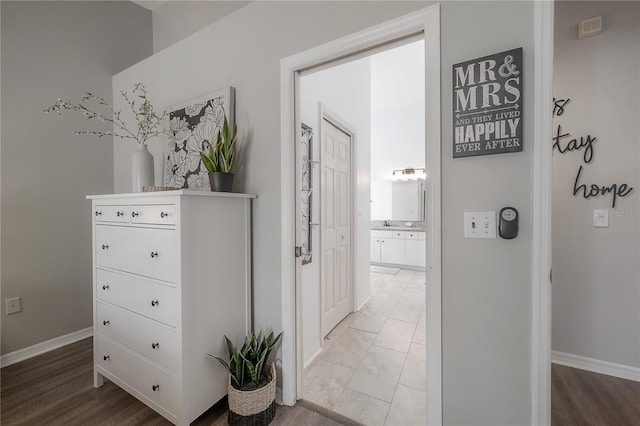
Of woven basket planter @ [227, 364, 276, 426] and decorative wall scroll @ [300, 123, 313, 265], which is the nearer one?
woven basket planter @ [227, 364, 276, 426]

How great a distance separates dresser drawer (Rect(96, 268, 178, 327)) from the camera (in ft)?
4.45

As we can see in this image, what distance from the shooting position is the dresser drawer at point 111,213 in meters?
1.56

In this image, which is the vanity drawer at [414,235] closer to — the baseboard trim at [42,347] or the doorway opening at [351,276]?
the doorway opening at [351,276]

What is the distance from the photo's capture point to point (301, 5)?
157cm

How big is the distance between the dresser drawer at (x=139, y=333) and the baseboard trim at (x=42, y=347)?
3.21ft

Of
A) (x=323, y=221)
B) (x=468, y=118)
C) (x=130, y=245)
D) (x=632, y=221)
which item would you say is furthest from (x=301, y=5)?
(x=632, y=221)

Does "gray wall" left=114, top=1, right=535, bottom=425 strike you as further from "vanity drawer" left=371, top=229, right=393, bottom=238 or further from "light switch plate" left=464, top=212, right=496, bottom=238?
"vanity drawer" left=371, top=229, right=393, bottom=238

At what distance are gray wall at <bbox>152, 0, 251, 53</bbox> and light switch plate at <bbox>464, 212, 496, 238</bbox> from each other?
7.82 ft

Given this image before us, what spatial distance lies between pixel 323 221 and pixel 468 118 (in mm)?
1507

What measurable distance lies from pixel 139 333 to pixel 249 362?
0.66 meters

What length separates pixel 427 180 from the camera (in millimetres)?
1234

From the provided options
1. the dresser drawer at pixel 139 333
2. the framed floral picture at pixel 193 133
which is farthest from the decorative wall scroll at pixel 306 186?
the dresser drawer at pixel 139 333

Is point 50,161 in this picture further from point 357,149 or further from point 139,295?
point 357,149

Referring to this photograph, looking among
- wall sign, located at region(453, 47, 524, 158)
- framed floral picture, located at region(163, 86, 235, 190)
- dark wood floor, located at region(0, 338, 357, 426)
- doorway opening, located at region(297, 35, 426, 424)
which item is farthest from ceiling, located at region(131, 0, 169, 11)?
dark wood floor, located at region(0, 338, 357, 426)
